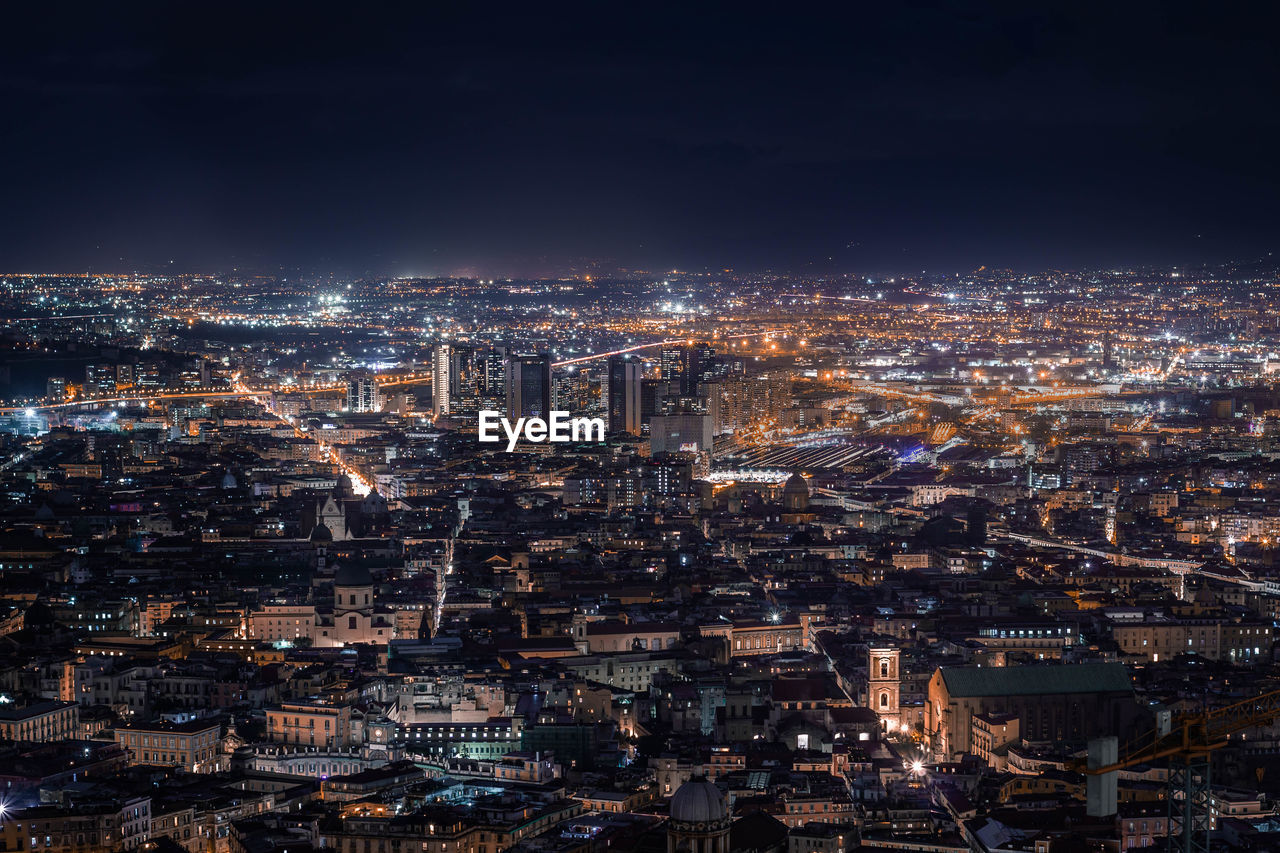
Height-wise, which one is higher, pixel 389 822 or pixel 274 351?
pixel 274 351

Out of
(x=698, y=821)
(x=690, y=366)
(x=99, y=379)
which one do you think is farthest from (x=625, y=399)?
(x=698, y=821)

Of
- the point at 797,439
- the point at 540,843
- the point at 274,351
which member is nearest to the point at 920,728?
the point at 540,843

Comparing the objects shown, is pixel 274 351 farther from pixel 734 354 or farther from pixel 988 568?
pixel 988 568

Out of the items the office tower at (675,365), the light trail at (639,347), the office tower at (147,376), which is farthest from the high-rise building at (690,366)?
the office tower at (147,376)

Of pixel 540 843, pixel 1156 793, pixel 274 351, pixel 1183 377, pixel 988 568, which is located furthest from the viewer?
pixel 274 351

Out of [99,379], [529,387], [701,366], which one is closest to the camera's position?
[529,387]

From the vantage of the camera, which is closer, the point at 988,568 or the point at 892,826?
the point at 892,826

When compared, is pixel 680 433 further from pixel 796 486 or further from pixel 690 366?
pixel 796 486

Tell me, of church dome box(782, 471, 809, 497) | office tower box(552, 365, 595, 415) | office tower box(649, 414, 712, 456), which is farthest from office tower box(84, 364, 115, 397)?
church dome box(782, 471, 809, 497)
